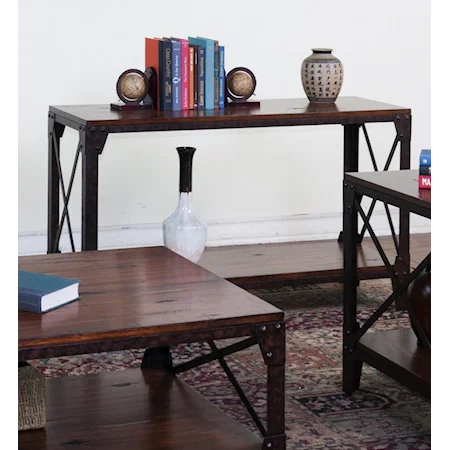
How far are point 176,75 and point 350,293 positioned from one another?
1168mm

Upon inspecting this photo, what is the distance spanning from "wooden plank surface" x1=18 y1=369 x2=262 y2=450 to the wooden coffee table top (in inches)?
12.0

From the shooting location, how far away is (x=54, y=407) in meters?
2.19

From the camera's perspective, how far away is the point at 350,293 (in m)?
2.70

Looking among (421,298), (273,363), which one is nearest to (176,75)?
(421,298)

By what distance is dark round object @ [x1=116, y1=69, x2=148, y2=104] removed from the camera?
3.35m

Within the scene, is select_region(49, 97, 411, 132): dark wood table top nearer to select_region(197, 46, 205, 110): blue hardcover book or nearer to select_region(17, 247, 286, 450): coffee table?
select_region(197, 46, 205, 110): blue hardcover book

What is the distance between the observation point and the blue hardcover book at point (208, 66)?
3.42m

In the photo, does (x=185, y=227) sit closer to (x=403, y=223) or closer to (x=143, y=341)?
(x=403, y=223)

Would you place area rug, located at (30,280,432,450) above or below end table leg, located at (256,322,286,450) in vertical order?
below

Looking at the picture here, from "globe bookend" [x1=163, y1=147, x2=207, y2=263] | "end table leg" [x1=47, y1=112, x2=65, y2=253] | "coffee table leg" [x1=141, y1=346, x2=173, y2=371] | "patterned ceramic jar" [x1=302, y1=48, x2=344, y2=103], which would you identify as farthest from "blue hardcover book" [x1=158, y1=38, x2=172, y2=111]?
"coffee table leg" [x1=141, y1=346, x2=173, y2=371]

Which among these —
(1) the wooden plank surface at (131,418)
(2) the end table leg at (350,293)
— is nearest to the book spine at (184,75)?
(2) the end table leg at (350,293)

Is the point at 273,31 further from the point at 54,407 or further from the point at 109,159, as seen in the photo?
the point at 54,407

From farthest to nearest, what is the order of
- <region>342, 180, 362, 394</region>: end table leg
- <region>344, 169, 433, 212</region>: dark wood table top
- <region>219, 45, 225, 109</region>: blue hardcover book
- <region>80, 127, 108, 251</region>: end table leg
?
<region>219, 45, 225, 109</region>: blue hardcover book, <region>80, 127, 108, 251</region>: end table leg, <region>342, 180, 362, 394</region>: end table leg, <region>344, 169, 433, 212</region>: dark wood table top
